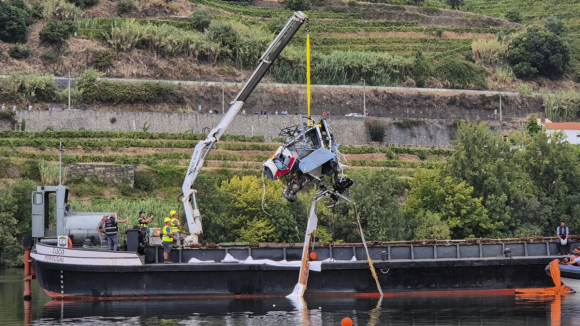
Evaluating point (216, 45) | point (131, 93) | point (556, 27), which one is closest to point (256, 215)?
point (131, 93)

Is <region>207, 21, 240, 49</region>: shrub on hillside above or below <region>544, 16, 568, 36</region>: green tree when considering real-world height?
below

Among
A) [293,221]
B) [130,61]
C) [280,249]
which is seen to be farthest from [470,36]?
[280,249]

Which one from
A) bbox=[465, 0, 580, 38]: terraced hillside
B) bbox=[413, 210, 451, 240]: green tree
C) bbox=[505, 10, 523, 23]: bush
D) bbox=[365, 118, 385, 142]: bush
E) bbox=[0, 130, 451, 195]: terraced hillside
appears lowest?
bbox=[413, 210, 451, 240]: green tree

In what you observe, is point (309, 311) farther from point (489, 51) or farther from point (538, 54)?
point (538, 54)

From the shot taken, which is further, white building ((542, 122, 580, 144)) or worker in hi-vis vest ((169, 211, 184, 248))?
white building ((542, 122, 580, 144))

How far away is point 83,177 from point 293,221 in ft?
59.9

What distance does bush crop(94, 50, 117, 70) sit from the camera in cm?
8838

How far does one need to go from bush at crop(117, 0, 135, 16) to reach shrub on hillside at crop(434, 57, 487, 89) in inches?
1246

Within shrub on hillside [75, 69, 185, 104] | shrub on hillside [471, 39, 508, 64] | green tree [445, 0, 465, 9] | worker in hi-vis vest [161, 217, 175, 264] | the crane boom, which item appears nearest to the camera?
worker in hi-vis vest [161, 217, 175, 264]

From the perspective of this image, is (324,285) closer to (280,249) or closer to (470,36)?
(280,249)

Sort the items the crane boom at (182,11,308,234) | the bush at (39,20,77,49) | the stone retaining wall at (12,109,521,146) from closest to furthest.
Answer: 1. the crane boom at (182,11,308,234)
2. the stone retaining wall at (12,109,521,146)
3. the bush at (39,20,77,49)

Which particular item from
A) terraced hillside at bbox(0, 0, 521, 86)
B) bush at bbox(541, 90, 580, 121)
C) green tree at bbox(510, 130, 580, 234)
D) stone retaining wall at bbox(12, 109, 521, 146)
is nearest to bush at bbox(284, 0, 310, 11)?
terraced hillside at bbox(0, 0, 521, 86)

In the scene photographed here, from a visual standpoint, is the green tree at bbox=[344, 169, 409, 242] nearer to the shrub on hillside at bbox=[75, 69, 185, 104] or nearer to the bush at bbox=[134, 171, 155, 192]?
the bush at bbox=[134, 171, 155, 192]

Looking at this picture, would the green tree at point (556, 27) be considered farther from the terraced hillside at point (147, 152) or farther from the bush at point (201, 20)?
the terraced hillside at point (147, 152)
